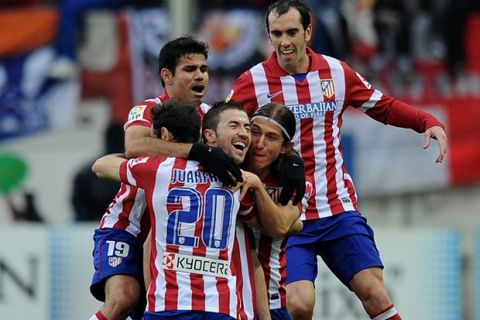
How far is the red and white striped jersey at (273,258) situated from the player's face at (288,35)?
1099 millimetres

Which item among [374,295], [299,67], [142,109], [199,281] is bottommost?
[374,295]

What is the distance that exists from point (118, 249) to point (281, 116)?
4.25 ft

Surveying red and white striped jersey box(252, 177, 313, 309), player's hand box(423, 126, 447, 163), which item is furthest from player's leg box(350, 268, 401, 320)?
player's hand box(423, 126, 447, 163)

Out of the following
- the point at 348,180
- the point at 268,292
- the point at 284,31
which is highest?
the point at 284,31

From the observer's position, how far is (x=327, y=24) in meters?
15.7

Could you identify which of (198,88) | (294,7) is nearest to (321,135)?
(294,7)

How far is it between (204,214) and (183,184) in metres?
0.18

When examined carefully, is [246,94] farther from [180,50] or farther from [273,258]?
[273,258]

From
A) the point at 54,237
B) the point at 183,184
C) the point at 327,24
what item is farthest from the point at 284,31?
the point at 327,24

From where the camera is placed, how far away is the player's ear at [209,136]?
25.0 feet

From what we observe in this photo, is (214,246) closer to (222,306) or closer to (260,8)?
(222,306)

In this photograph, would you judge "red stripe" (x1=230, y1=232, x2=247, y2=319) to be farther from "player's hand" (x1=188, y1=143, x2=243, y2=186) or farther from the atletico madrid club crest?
the atletico madrid club crest

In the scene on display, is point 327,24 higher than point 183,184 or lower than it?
higher

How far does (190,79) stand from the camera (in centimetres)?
848
